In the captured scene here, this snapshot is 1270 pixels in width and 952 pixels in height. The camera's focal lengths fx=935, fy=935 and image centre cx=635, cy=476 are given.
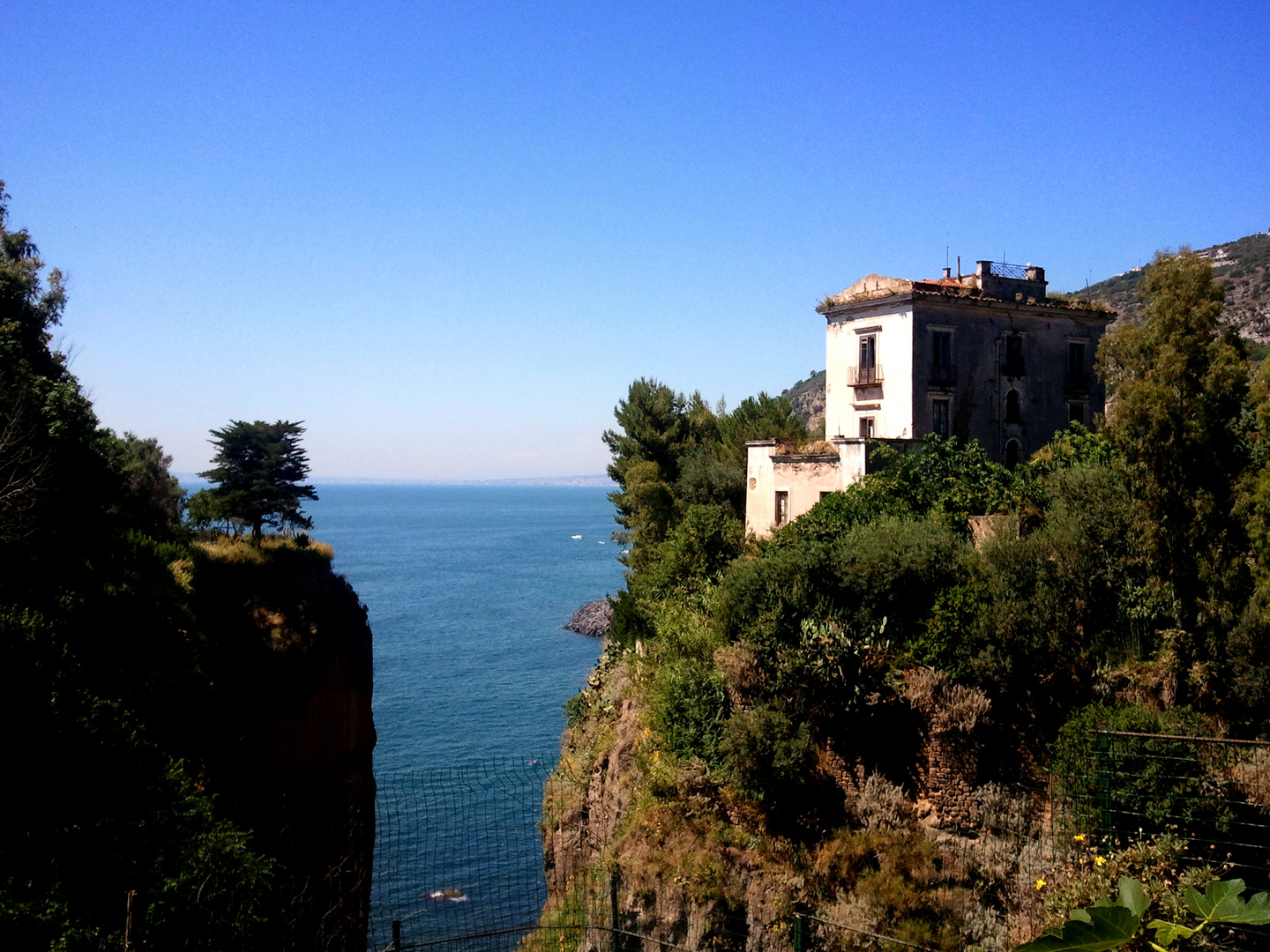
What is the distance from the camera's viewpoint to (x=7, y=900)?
9141mm

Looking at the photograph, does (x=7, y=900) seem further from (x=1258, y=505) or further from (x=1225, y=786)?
(x=1258, y=505)

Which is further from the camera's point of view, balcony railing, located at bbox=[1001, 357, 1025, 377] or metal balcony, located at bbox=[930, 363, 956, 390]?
balcony railing, located at bbox=[1001, 357, 1025, 377]

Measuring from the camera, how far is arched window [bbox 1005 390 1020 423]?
26781mm

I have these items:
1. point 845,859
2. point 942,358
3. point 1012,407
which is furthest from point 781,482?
point 845,859

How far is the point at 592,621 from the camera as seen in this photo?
59219mm

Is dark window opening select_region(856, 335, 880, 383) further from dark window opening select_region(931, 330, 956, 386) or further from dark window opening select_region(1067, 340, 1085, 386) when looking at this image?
dark window opening select_region(1067, 340, 1085, 386)

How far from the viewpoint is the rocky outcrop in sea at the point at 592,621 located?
57.7 meters

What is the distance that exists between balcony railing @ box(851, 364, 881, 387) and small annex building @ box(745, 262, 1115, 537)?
31 millimetres

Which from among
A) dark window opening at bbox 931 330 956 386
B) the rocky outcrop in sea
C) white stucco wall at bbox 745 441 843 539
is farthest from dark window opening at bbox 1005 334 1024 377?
the rocky outcrop in sea

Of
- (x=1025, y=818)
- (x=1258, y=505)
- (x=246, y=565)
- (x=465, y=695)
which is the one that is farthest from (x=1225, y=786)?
(x=465, y=695)

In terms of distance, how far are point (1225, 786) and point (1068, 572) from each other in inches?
170

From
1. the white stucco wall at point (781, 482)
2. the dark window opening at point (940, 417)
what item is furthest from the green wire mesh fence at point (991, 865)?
the dark window opening at point (940, 417)

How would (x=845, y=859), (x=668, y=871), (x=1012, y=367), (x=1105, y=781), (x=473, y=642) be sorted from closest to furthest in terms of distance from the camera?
(x=1105, y=781) < (x=845, y=859) < (x=668, y=871) < (x=1012, y=367) < (x=473, y=642)

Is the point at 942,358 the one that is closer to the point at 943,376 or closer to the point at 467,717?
the point at 943,376
